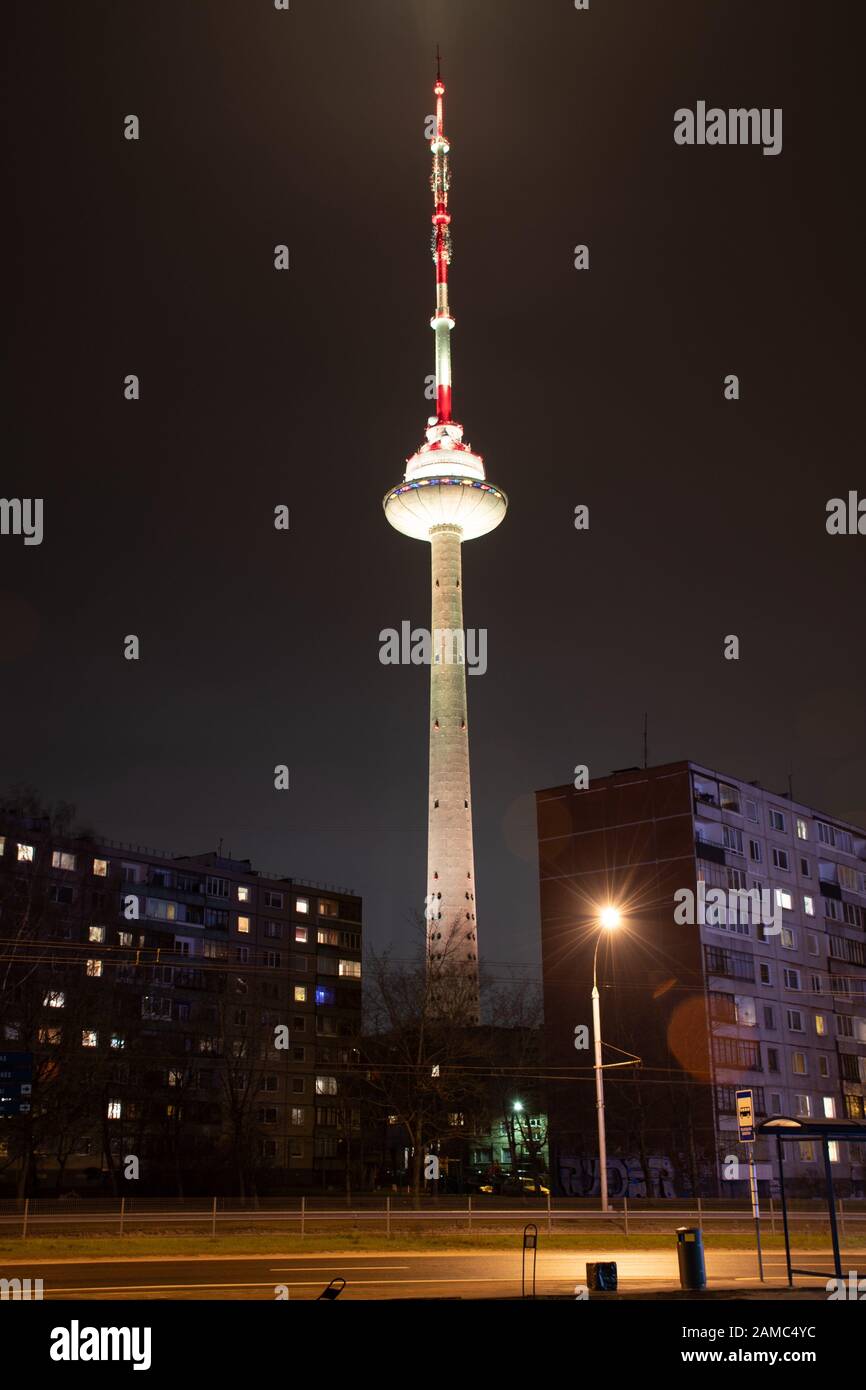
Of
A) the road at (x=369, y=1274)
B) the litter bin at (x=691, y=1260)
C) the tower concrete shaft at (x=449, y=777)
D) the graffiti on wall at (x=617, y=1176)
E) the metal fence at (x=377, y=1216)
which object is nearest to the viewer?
the litter bin at (x=691, y=1260)

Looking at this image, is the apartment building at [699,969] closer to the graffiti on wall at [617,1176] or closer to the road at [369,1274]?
the graffiti on wall at [617,1176]

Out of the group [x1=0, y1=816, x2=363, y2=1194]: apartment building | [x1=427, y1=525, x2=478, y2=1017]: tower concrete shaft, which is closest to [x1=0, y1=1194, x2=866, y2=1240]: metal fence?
[x1=0, y1=816, x2=363, y2=1194]: apartment building

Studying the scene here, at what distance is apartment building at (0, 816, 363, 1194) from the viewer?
58562 millimetres

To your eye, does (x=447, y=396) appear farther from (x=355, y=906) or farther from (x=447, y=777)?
(x=355, y=906)

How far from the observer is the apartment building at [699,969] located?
244 feet

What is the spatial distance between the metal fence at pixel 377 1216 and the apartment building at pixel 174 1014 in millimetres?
5236

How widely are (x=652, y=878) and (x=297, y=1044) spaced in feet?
124

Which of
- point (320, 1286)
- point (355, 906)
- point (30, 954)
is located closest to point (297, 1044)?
point (355, 906)

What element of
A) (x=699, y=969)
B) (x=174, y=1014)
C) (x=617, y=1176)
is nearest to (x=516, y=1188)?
(x=617, y=1176)

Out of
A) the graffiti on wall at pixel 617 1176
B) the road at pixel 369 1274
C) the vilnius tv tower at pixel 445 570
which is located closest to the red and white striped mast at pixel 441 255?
the vilnius tv tower at pixel 445 570

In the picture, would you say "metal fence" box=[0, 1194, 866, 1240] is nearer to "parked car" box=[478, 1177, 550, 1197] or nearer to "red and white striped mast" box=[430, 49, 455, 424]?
"parked car" box=[478, 1177, 550, 1197]

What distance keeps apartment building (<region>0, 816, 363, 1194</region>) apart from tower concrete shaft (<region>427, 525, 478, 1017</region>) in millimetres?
8640

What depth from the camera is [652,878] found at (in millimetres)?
84312

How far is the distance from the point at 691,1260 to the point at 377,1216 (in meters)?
32.1
